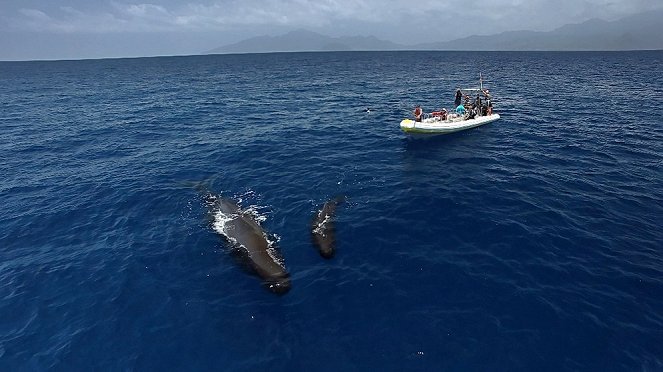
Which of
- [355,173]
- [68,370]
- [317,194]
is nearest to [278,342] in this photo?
[68,370]

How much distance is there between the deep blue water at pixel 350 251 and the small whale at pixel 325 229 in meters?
0.77

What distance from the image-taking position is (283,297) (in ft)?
63.1

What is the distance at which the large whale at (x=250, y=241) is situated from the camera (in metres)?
20.5

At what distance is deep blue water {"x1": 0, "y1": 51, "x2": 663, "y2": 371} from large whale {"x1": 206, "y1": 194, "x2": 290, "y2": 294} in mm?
727

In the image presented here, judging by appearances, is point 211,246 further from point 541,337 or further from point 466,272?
point 541,337

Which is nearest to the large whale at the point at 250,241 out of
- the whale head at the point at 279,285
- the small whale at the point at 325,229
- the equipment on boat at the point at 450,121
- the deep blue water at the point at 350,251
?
the whale head at the point at 279,285

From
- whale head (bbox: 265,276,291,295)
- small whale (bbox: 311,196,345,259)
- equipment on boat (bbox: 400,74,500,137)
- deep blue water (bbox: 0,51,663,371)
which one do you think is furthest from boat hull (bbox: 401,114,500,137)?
whale head (bbox: 265,276,291,295)

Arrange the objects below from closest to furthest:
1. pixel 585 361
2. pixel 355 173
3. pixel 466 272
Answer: pixel 585 361
pixel 466 272
pixel 355 173

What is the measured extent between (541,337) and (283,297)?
12170 millimetres

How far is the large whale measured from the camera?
2050 centimetres

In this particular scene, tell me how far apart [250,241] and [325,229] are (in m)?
5.03

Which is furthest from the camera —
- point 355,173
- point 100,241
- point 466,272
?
point 355,173

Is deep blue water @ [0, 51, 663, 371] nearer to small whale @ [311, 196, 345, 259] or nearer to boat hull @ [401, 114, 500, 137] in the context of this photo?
small whale @ [311, 196, 345, 259]

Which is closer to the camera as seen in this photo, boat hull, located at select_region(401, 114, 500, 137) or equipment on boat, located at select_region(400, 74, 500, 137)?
boat hull, located at select_region(401, 114, 500, 137)
